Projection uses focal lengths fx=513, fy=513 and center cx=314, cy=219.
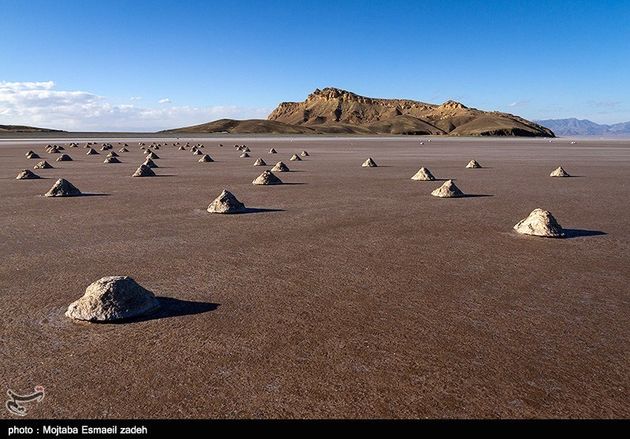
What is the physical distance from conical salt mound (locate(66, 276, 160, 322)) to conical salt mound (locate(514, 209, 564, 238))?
5542mm

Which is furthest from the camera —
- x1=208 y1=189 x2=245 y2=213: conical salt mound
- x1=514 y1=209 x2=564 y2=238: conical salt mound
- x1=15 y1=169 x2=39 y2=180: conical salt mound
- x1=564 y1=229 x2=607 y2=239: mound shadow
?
x1=15 y1=169 x2=39 y2=180: conical salt mound

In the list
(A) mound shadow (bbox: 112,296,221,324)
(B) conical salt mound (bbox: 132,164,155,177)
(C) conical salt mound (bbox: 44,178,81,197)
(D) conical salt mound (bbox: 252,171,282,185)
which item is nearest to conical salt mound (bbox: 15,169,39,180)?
(B) conical salt mound (bbox: 132,164,155,177)

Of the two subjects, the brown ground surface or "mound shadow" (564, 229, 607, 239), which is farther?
"mound shadow" (564, 229, 607, 239)

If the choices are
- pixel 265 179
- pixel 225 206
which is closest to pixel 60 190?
pixel 225 206

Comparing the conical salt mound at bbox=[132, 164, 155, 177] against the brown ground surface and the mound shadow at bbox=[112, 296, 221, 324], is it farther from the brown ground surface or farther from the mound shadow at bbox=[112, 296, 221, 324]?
the mound shadow at bbox=[112, 296, 221, 324]

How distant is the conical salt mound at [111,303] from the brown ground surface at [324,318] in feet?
0.39

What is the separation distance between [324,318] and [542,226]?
454 cm

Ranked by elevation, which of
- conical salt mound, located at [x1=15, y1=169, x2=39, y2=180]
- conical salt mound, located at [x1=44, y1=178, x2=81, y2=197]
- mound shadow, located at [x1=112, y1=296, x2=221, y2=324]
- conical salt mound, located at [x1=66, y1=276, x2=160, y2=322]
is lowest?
conical salt mound, located at [x1=15, y1=169, x2=39, y2=180]

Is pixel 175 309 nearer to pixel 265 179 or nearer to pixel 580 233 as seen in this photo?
pixel 580 233

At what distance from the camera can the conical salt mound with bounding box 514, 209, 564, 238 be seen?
24.0ft

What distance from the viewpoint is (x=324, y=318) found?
4.24 meters
